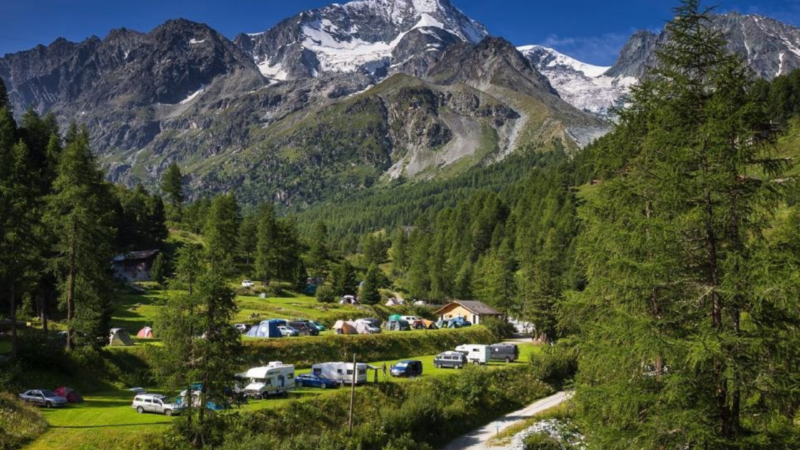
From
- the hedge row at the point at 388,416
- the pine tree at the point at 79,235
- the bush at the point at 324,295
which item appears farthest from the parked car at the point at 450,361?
the bush at the point at 324,295

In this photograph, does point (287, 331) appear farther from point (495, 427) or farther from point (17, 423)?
point (17, 423)

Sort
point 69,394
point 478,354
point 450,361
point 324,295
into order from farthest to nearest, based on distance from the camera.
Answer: point 324,295, point 478,354, point 450,361, point 69,394

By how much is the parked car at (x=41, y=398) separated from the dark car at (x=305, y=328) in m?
24.1

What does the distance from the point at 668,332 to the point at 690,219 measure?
271 centimetres

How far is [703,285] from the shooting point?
11914 millimetres

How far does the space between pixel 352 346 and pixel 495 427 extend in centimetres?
1555

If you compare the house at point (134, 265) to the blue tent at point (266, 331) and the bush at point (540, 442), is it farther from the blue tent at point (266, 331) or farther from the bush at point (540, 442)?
the bush at point (540, 442)

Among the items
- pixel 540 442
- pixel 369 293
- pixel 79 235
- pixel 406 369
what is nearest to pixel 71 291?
pixel 79 235

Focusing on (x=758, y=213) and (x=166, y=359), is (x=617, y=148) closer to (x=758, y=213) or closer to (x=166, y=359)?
(x=758, y=213)

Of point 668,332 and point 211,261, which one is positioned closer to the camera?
point 668,332

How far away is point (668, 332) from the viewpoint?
1233 centimetres

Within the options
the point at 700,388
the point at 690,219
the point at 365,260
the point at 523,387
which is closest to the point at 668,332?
the point at 700,388

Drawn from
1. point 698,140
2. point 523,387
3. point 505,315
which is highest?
point 698,140

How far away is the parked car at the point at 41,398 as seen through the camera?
96.8 ft
